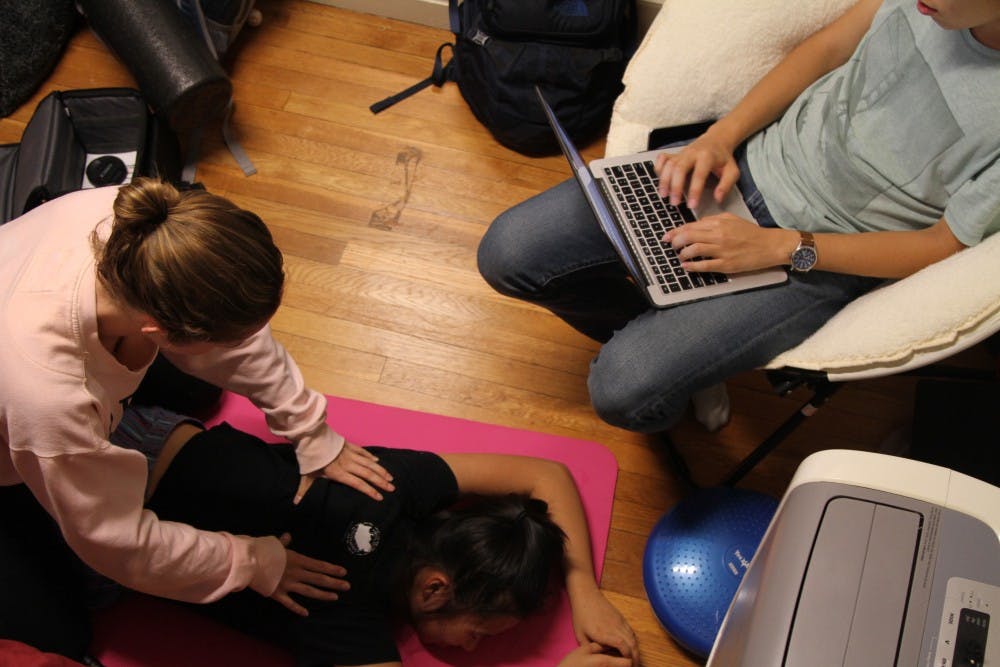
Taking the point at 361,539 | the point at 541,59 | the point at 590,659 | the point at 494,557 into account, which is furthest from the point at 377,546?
the point at 541,59

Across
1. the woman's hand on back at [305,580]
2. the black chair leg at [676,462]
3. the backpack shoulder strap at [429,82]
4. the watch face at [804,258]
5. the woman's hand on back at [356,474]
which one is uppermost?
the watch face at [804,258]

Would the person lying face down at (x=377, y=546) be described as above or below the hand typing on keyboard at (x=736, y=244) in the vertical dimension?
below

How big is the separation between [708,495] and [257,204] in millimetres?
1111

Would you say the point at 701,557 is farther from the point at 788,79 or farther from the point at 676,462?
the point at 788,79

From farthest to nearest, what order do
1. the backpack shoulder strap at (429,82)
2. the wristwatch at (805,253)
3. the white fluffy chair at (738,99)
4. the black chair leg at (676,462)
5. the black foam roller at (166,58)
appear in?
the backpack shoulder strap at (429,82), the black foam roller at (166,58), the black chair leg at (676,462), the wristwatch at (805,253), the white fluffy chair at (738,99)

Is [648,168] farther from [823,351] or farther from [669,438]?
[669,438]

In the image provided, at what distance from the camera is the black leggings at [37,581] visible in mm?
1101

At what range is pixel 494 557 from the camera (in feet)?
3.76

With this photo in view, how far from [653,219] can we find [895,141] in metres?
0.34

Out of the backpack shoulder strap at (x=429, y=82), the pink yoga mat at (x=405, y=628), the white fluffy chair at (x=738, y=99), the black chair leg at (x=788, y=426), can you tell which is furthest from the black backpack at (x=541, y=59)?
the black chair leg at (x=788, y=426)

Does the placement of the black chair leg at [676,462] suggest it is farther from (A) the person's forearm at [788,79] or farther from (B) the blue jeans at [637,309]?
(A) the person's forearm at [788,79]

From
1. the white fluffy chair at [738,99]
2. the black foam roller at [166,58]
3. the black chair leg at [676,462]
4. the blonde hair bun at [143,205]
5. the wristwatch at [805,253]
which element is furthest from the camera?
the black foam roller at [166,58]

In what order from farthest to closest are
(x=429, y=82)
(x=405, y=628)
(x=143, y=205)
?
1. (x=429, y=82)
2. (x=405, y=628)
3. (x=143, y=205)

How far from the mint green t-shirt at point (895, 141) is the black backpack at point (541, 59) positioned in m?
0.57
